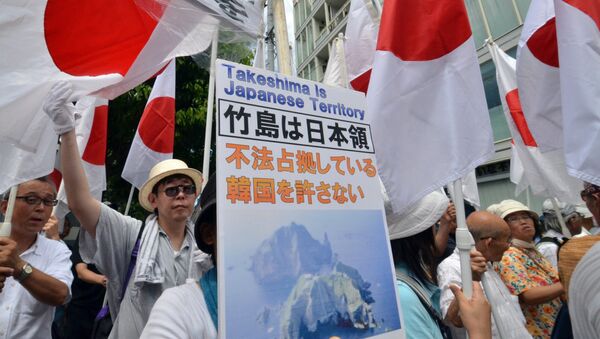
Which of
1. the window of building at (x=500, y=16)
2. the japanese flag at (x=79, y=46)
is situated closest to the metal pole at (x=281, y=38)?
the japanese flag at (x=79, y=46)

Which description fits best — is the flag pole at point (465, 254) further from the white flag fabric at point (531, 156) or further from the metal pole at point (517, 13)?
the metal pole at point (517, 13)

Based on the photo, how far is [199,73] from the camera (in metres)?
8.02

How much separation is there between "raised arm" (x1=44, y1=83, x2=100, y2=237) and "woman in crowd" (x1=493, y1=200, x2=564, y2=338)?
2.63 meters

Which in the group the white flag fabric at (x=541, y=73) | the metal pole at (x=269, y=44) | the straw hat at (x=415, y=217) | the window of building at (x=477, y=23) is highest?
the window of building at (x=477, y=23)

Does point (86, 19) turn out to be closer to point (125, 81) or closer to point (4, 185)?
point (125, 81)

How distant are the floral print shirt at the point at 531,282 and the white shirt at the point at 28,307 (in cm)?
279

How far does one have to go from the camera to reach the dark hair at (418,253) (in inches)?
69.7

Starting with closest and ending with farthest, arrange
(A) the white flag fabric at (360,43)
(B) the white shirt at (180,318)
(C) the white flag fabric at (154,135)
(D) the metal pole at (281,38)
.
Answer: (B) the white shirt at (180,318)
(D) the metal pole at (281,38)
(C) the white flag fabric at (154,135)
(A) the white flag fabric at (360,43)

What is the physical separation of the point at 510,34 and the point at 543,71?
932 centimetres

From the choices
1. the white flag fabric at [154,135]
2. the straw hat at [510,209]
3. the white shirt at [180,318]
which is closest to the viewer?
the white shirt at [180,318]

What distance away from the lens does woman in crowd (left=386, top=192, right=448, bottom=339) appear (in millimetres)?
1589

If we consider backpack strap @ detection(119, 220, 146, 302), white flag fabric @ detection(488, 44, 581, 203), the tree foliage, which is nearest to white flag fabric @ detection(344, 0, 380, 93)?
white flag fabric @ detection(488, 44, 581, 203)

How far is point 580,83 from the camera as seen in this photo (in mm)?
1590

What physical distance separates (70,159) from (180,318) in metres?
1.31
